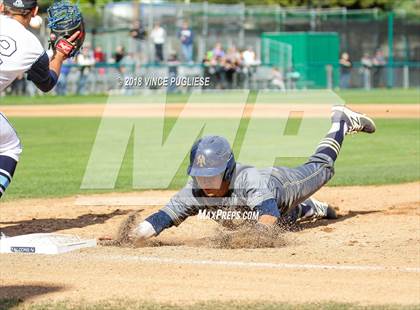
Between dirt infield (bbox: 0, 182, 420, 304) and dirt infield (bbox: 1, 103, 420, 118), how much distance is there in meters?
15.5

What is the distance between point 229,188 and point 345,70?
36.1 metres

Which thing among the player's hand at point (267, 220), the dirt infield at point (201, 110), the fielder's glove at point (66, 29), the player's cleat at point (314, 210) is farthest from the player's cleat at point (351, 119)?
the dirt infield at point (201, 110)

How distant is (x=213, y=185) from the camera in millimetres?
8703

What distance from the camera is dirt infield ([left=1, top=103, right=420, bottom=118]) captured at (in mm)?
26484

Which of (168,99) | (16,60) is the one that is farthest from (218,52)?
(16,60)

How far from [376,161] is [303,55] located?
2624 centimetres

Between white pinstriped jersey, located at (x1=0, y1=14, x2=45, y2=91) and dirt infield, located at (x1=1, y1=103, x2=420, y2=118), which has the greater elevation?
white pinstriped jersey, located at (x1=0, y1=14, x2=45, y2=91)

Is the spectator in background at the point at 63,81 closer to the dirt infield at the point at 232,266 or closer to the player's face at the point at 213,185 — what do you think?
the dirt infield at the point at 232,266

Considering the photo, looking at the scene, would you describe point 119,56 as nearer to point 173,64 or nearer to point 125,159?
point 173,64

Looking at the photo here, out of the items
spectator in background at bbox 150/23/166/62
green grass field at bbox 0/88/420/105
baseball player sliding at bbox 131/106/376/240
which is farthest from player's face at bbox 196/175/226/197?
spectator in background at bbox 150/23/166/62

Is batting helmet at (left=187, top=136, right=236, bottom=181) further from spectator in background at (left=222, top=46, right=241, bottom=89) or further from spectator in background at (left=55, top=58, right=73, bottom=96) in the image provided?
spectator in background at (left=222, top=46, right=241, bottom=89)

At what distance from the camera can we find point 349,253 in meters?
8.30

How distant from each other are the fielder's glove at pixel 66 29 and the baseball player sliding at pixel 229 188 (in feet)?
5.81

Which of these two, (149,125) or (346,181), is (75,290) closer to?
(346,181)
